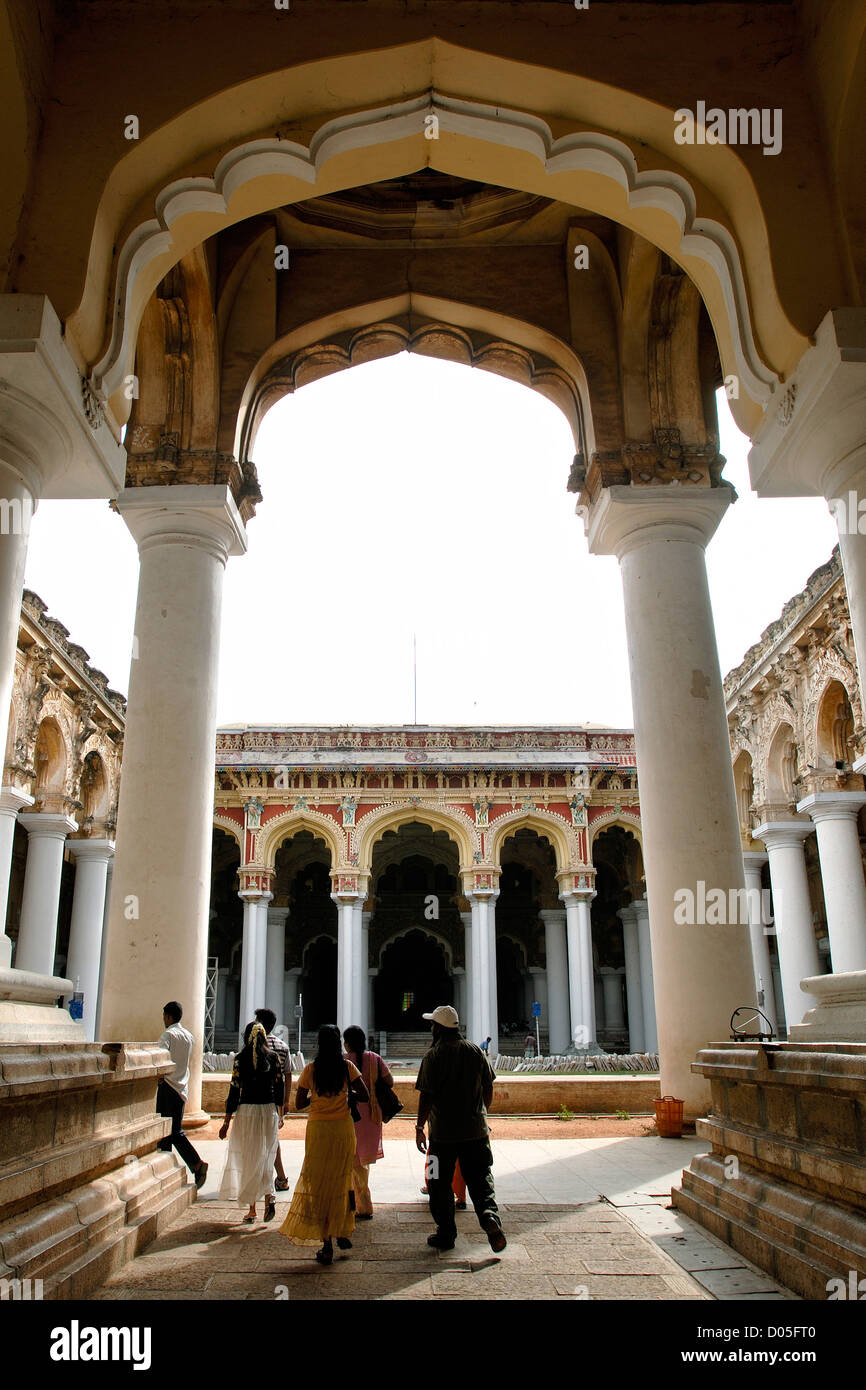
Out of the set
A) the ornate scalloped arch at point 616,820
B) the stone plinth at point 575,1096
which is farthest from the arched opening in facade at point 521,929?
the stone plinth at point 575,1096

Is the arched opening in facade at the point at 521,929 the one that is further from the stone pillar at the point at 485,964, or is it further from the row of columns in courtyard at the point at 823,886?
the row of columns in courtyard at the point at 823,886

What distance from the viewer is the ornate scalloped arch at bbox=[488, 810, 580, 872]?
21.4 meters

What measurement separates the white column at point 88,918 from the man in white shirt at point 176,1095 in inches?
447

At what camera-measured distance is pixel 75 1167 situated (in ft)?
10.5

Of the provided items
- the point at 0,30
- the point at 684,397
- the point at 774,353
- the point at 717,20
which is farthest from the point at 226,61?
the point at 684,397

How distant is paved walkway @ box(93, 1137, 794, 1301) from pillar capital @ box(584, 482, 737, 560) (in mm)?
4226

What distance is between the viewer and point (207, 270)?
724cm

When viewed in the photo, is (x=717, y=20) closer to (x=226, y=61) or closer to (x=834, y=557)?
(x=226, y=61)

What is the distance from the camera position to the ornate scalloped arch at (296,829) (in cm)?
2128

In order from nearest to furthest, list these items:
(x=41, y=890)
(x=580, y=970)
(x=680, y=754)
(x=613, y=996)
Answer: (x=680, y=754)
(x=41, y=890)
(x=580, y=970)
(x=613, y=996)

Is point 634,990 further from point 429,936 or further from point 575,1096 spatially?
point 575,1096

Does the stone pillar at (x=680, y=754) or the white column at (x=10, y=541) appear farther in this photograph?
the stone pillar at (x=680, y=754)

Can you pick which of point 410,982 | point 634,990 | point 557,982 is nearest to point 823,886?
point 634,990

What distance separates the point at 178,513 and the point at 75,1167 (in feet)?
15.7
